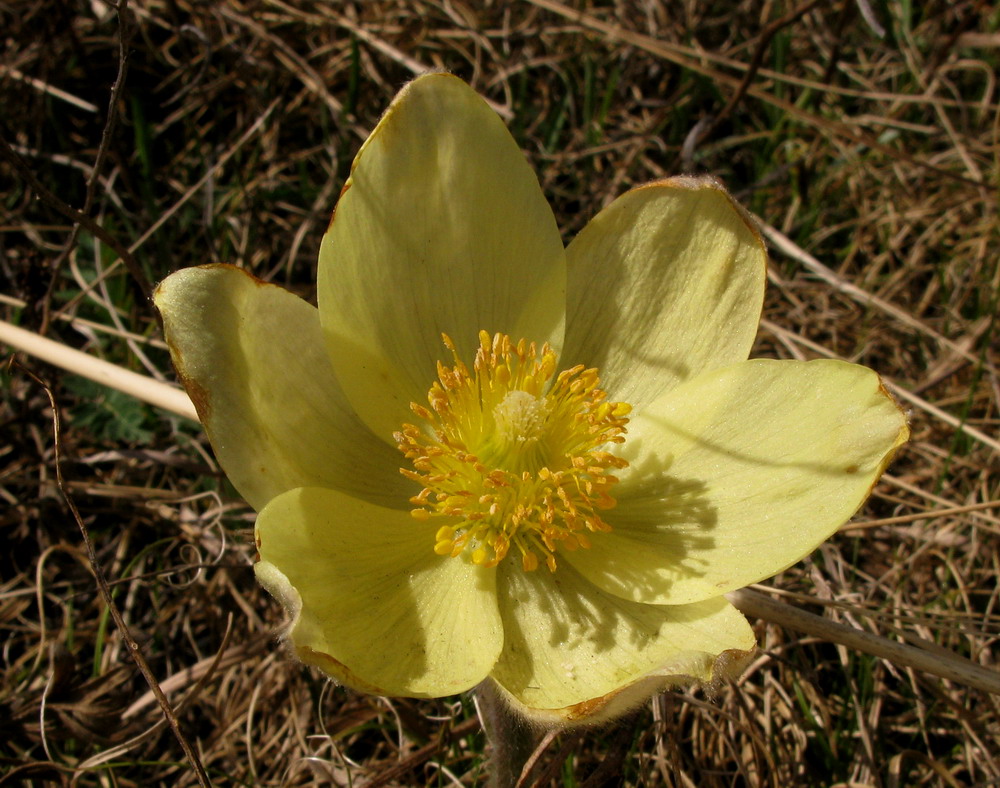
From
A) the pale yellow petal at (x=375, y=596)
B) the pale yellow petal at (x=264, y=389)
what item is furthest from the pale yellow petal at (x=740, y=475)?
the pale yellow petal at (x=264, y=389)

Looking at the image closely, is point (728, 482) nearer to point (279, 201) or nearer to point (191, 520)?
point (191, 520)

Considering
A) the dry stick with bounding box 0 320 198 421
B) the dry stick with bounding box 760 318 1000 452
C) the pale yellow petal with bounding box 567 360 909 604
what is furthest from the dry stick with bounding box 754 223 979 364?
the dry stick with bounding box 0 320 198 421

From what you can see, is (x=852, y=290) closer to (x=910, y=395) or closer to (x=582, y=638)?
(x=910, y=395)

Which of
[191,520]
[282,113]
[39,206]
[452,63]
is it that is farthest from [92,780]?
[452,63]

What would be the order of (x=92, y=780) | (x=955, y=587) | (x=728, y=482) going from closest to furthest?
(x=728, y=482) < (x=92, y=780) < (x=955, y=587)

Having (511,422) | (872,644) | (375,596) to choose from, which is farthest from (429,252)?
(872,644)

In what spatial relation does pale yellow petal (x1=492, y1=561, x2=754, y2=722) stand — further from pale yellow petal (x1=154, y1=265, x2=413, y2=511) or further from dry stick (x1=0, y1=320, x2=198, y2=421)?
dry stick (x1=0, y1=320, x2=198, y2=421)
